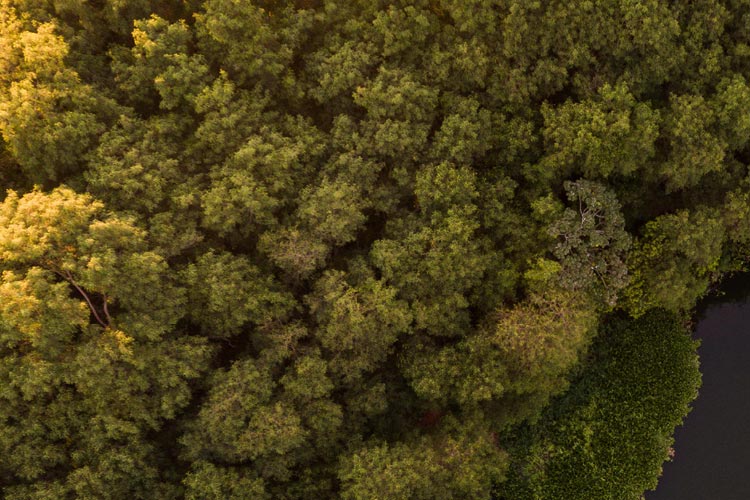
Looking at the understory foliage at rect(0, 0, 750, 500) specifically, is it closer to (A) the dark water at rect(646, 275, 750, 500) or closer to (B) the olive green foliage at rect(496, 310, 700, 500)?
(B) the olive green foliage at rect(496, 310, 700, 500)

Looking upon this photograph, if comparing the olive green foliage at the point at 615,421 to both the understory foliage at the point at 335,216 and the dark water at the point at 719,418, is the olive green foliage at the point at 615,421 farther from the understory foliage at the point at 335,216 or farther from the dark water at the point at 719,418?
the understory foliage at the point at 335,216

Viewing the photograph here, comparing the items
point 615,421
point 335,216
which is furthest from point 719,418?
point 335,216

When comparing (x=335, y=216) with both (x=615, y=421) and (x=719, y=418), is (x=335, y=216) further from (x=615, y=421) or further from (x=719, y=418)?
(x=719, y=418)

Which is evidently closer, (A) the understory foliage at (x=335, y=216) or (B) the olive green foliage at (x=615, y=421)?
(A) the understory foliage at (x=335, y=216)

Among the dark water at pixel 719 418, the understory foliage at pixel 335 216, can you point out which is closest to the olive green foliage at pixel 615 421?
the dark water at pixel 719 418

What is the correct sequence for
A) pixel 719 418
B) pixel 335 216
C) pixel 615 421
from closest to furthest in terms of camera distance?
pixel 335 216 < pixel 615 421 < pixel 719 418

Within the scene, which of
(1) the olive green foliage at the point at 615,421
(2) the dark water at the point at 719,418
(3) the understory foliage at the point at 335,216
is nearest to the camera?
(3) the understory foliage at the point at 335,216
